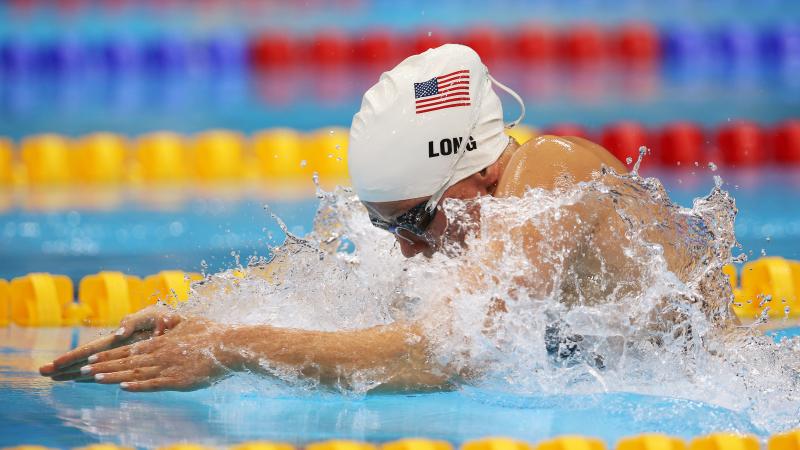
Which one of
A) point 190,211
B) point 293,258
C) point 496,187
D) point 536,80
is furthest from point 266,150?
point 496,187

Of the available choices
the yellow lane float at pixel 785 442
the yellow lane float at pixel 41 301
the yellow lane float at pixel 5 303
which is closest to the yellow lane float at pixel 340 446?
the yellow lane float at pixel 785 442

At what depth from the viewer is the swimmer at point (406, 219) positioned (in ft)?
8.13

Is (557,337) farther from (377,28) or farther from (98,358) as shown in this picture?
(377,28)

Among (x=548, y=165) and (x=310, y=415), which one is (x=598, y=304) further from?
(x=310, y=415)

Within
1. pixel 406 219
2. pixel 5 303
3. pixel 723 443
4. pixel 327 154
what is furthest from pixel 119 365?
pixel 327 154

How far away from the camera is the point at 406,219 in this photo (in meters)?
2.70

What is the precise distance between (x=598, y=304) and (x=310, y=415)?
2.27 ft

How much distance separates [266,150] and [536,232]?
4032 millimetres

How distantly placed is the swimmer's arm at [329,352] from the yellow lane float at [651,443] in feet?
1.60

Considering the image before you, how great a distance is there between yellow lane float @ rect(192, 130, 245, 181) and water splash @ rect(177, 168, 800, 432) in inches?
140

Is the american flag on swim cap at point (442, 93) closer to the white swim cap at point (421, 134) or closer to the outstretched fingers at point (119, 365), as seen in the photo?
the white swim cap at point (421, 134)

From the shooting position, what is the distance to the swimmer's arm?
Answer: 8.11 feet

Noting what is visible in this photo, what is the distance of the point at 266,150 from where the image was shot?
6324mm

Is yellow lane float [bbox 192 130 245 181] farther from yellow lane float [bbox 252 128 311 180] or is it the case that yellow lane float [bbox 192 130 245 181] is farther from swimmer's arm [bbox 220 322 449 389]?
swimmer's arm [bbox 220 322 449 389]
